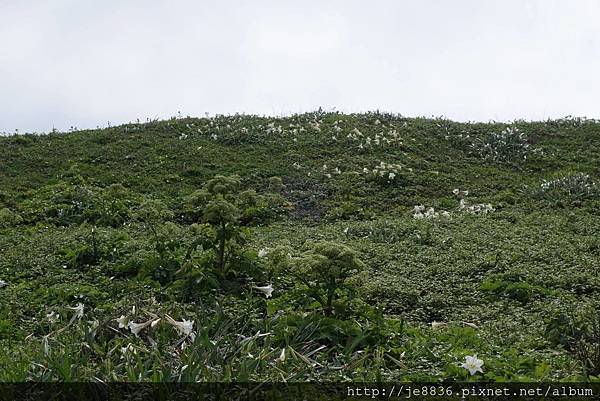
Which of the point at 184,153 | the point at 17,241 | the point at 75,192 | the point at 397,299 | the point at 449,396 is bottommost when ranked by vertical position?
the point at 449,396

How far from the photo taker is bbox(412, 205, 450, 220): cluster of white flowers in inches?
466

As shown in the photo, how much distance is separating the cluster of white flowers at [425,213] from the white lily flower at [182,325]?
7.06m

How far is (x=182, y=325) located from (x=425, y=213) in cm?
798

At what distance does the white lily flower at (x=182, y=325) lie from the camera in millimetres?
5168

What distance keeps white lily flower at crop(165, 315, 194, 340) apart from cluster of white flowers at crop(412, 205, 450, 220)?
706 cm

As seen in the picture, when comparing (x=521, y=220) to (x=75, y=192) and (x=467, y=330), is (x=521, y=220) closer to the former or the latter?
(x=467, y=330)

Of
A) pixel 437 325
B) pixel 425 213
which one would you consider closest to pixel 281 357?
pixel 437 325

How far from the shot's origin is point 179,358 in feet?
15.8

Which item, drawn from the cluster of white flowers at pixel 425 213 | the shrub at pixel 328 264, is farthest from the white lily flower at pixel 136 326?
the cluster of white flowers at pixel 425 213

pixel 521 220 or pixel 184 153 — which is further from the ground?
pixel 184 153

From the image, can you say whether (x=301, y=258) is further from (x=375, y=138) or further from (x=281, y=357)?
(x=375, y=138)

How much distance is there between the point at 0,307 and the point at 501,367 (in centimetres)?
458

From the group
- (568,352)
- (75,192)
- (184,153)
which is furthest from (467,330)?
(184,153)

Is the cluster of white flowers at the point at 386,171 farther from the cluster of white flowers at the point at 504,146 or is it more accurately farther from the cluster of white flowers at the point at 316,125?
the cluster of white flowers at the point at 316,125
